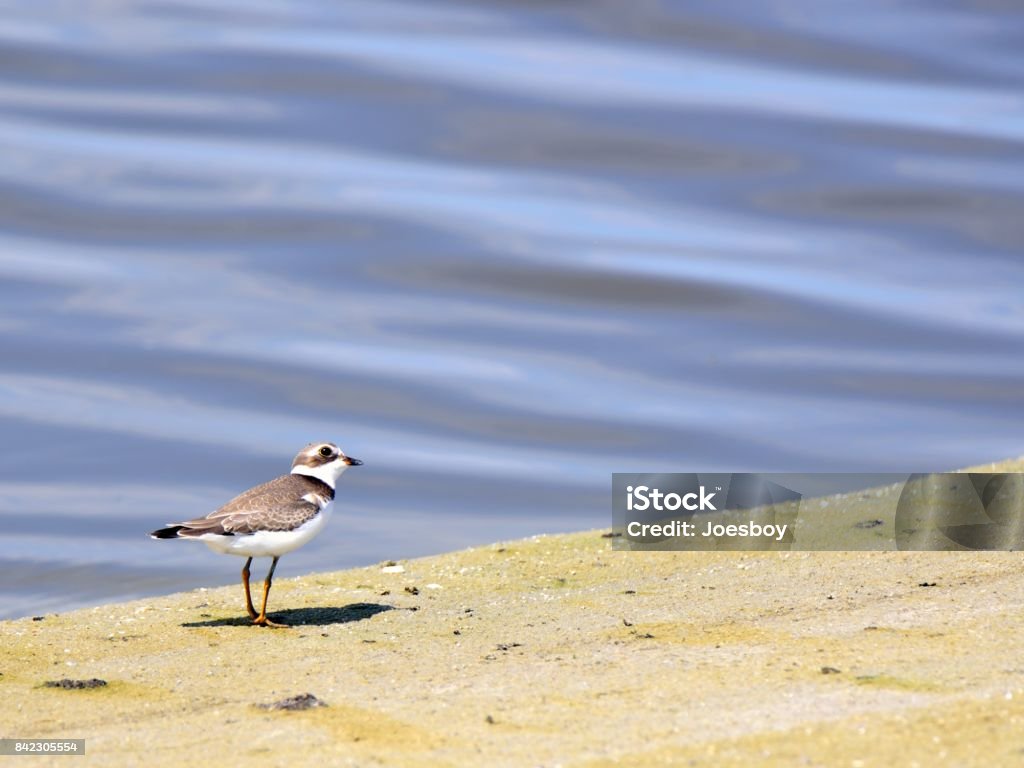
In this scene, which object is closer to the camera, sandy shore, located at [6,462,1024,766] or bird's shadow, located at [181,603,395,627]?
sandy shore, located at [6,462,1024,766]

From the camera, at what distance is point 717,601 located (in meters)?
6.79

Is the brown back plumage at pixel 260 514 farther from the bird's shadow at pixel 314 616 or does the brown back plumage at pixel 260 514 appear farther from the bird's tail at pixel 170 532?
the bird's shadow at pixel 314 616

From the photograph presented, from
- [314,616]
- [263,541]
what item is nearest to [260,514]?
[263,541]

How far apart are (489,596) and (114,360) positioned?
25.3 feet

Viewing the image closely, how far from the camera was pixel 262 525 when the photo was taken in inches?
273

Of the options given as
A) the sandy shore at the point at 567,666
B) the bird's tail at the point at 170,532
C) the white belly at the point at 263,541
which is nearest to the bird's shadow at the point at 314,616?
the sandy shore at the point at 567,666

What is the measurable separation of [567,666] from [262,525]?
6.31 ft

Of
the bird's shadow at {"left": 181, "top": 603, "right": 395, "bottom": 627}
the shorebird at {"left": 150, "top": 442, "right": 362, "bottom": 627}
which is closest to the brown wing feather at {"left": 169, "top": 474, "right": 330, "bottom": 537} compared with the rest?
the shorebird at {"left": 150, "top": 442, "right": 362, "bottom": 627}

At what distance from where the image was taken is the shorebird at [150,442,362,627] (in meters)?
6.92

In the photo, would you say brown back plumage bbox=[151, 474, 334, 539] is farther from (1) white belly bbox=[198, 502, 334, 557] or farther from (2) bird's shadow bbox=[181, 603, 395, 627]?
(2) bird's shadow bbox=[181, 603, 395, 627]

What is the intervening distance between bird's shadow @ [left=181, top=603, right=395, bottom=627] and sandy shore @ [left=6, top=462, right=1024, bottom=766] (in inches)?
1.0

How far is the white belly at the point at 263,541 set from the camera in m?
6.93

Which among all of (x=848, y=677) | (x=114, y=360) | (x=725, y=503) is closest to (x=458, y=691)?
(x=848, y=677)

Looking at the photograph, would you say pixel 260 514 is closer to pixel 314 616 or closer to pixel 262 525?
pixel 262 525
